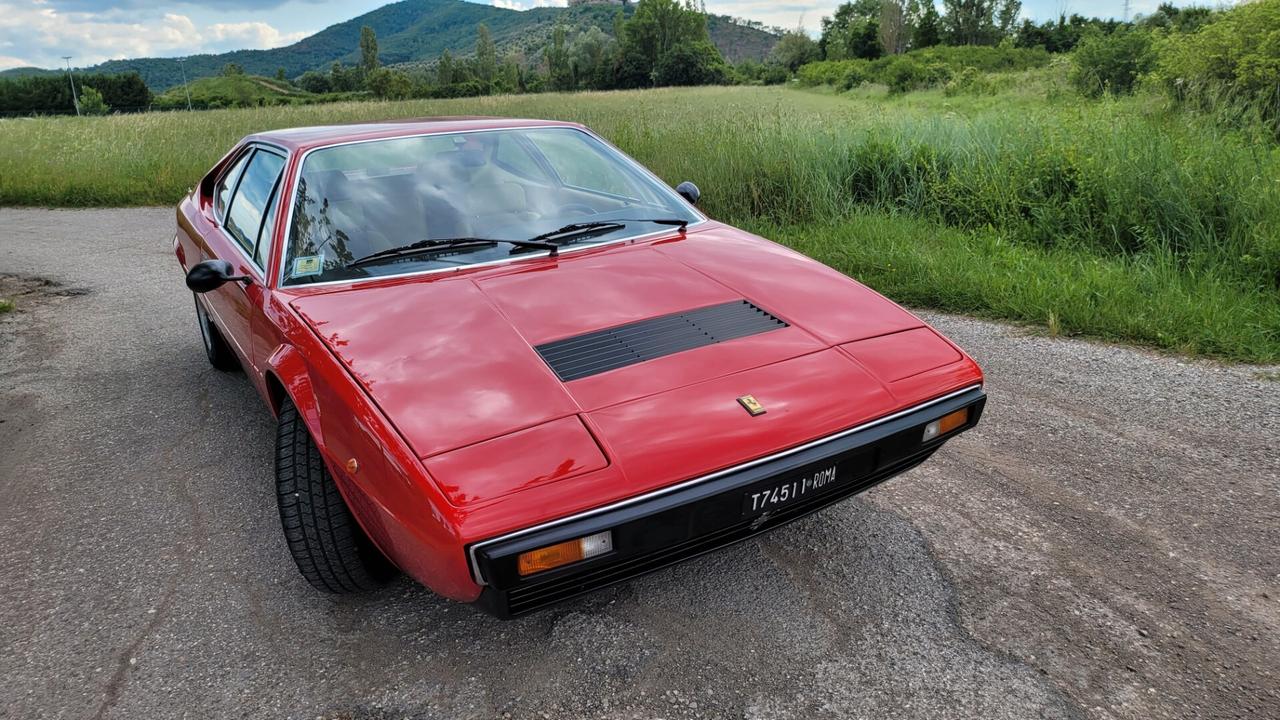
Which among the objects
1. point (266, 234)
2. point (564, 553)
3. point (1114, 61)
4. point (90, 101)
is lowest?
point (564, 553)

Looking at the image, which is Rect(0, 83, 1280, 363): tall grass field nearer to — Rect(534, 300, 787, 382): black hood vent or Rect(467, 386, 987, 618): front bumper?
Rect(534, 300, 787, 382): black hood vent

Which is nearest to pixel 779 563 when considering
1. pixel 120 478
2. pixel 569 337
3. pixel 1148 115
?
pixel 569 337

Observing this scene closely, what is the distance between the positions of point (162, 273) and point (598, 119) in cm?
778

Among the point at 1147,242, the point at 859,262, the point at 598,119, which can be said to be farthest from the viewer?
the point at 598,119

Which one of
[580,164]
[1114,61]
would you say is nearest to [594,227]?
[580,164]

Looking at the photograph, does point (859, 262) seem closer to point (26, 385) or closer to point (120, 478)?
point (120, 478)

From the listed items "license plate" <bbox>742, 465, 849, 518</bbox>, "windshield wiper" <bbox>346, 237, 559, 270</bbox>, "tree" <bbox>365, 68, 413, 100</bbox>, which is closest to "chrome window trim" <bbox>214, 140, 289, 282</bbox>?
"windshield wiper" <bbox>346, 237, 559, 270</bbox>

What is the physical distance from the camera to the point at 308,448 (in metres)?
2.30

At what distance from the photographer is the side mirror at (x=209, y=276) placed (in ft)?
8.94

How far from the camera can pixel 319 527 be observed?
86.7 inches

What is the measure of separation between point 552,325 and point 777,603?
105 centimetres

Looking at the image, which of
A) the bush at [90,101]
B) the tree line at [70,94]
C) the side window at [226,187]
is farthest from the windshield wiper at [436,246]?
the tree line at [70,94]

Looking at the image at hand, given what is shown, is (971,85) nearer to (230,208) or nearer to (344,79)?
(230,208)

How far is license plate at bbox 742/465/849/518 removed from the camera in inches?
72.3
